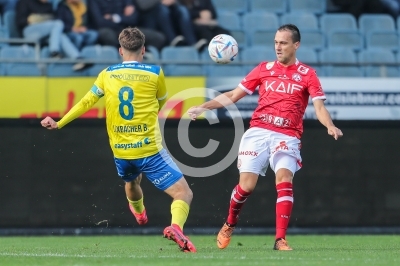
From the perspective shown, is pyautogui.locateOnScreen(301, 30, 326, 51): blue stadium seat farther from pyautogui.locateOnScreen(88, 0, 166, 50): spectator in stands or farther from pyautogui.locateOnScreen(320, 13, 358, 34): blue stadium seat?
pyautogui.locateOnScreen(88, 0, 166, 50): spectator in stands

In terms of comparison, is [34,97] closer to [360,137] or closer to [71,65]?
[71,65]

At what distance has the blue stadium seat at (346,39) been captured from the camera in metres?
16.2

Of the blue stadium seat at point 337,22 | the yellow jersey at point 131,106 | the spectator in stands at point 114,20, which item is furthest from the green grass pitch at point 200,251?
the blue stadium seat at point 337,22

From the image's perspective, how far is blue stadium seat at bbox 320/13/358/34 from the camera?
16.5m

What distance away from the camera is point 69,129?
12.0 meters

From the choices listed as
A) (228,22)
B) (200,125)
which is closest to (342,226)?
(200,125)

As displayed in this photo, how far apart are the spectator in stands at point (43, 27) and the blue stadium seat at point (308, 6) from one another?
451cm

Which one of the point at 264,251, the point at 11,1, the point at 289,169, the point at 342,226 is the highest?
the point at 11,1

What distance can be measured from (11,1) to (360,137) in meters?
6.19

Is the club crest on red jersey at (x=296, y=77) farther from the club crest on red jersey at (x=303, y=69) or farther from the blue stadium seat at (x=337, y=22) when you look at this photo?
the blue stadium seat at (x=337, y=22)

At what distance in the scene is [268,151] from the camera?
889 centimetres

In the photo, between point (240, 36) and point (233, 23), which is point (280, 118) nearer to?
point (240, 36)

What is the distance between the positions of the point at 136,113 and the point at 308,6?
927 centimetres

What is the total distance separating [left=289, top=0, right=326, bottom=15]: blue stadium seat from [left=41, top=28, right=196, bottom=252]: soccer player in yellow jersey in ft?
29.0
